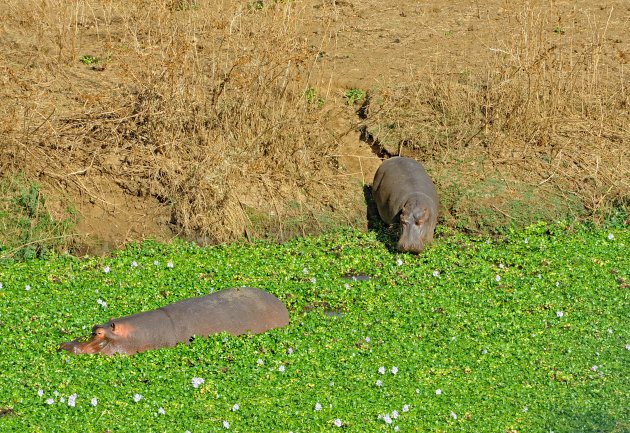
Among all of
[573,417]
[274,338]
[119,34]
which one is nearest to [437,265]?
[274,338]

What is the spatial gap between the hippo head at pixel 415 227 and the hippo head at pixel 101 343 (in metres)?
3.44

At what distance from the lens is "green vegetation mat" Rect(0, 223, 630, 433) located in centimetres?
703

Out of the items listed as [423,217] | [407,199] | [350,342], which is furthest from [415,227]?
[350,342]

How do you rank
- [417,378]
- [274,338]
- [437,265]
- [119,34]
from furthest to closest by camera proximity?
[119,34] < [437,265] < [274,338] < [417,378]

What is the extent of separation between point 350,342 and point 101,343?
1888 millimetres

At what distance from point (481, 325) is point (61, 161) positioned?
4606mm

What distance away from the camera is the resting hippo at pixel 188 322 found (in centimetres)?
779

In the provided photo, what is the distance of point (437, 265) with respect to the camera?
33.0 feet

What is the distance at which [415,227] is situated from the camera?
10406mm

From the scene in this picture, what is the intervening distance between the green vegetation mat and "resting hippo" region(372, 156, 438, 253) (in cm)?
22

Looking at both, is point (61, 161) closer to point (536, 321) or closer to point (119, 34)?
point (119, 34)

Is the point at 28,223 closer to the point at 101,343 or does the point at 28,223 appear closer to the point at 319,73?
the point at 101,343

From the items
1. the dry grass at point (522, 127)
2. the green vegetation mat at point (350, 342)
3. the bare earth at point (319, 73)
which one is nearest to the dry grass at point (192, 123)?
the bare earth at point (319, 73)

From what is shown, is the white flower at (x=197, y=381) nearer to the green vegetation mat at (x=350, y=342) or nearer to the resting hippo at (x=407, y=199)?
the green vegetation mat at (x=350, y=342)
